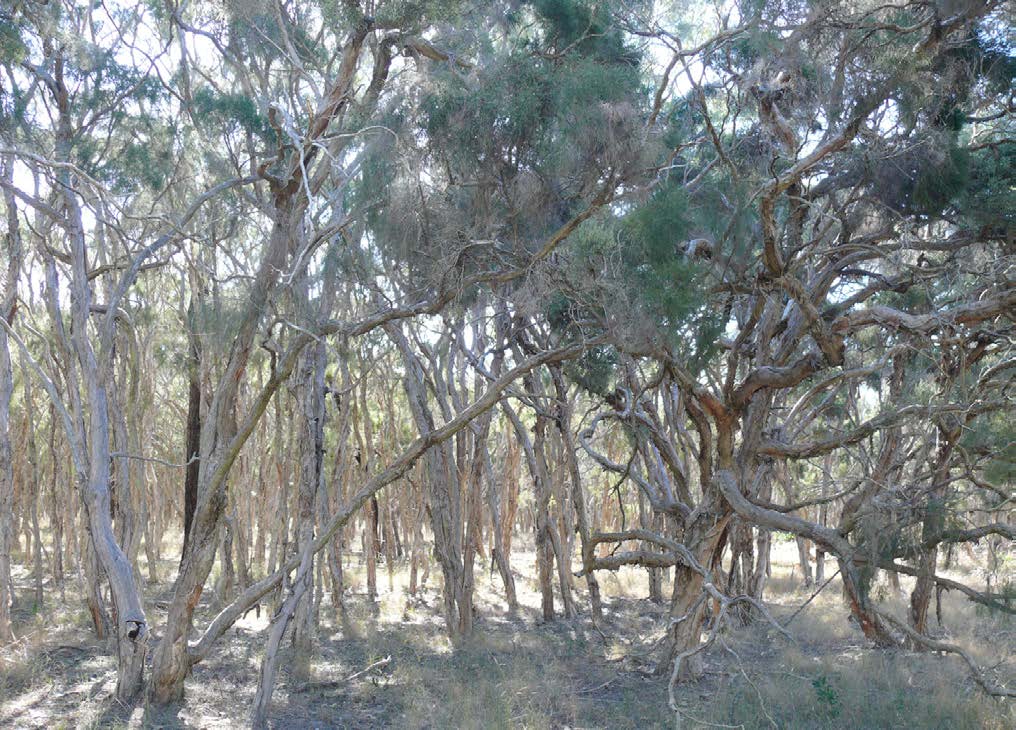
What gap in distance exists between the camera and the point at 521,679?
900 centimetres

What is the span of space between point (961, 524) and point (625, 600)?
9282mm

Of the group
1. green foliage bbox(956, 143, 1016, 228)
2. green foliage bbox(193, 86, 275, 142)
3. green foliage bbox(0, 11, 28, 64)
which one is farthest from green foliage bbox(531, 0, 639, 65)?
green foliage bbox(0, 11, 28, 64)

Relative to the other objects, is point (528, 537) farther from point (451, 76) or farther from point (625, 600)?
point (451, 76)

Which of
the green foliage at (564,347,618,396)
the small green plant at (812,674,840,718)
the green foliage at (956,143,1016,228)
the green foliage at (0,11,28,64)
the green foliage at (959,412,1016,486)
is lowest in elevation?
the small green plant at (812,674,840,718)

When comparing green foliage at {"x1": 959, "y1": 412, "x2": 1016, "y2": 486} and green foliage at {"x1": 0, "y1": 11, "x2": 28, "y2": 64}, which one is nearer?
green foliage at {"x1": 0, "y1": 11, "x2": 28, "y2": 64}

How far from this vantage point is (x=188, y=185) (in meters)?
11.9

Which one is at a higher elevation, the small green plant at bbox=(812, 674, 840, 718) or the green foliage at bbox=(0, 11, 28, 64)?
the green foliage at bbox=(0, 11, 28, 64)

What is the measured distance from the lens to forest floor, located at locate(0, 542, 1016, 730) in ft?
24.5

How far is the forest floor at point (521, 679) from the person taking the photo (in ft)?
24.5

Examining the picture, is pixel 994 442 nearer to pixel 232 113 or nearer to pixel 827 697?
pixel 827 697

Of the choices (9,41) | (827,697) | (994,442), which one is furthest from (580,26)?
(827,697)

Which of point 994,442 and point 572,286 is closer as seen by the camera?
point 572,286

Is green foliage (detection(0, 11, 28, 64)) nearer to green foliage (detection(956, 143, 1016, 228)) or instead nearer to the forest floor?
the forest floor

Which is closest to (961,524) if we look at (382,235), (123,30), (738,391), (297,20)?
(738,391)
